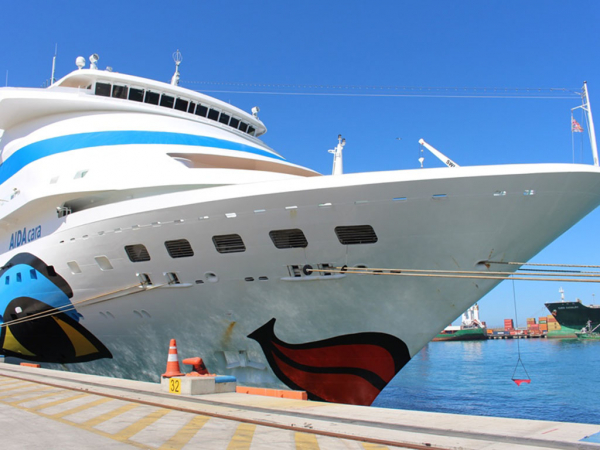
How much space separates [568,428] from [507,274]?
3518mm

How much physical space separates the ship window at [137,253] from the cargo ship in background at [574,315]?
85559mm

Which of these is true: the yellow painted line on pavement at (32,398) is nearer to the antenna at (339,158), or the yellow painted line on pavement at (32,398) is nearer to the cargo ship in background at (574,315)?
the antenna at (339,158)

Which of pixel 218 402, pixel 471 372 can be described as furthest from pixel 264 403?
pixel 471 372

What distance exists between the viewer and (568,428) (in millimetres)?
5082

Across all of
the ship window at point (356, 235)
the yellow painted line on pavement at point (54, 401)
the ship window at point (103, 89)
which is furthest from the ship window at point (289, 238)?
the ship window at point (103, 89)

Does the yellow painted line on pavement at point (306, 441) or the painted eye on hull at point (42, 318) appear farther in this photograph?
the painted eye on hull at point (42, 318)

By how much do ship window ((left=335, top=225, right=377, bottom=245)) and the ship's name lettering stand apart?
8387 mm

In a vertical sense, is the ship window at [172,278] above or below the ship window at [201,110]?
below

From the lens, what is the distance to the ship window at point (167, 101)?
15422mm

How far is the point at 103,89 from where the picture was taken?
50.2 ft

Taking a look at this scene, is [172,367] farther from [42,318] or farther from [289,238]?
[42,318]

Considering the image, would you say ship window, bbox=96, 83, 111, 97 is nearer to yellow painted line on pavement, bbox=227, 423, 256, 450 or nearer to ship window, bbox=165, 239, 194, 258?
ship window, bbox=165, 239, 194, 258

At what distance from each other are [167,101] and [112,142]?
10.9ft

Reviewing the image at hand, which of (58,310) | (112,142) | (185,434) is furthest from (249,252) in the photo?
(58,310)
